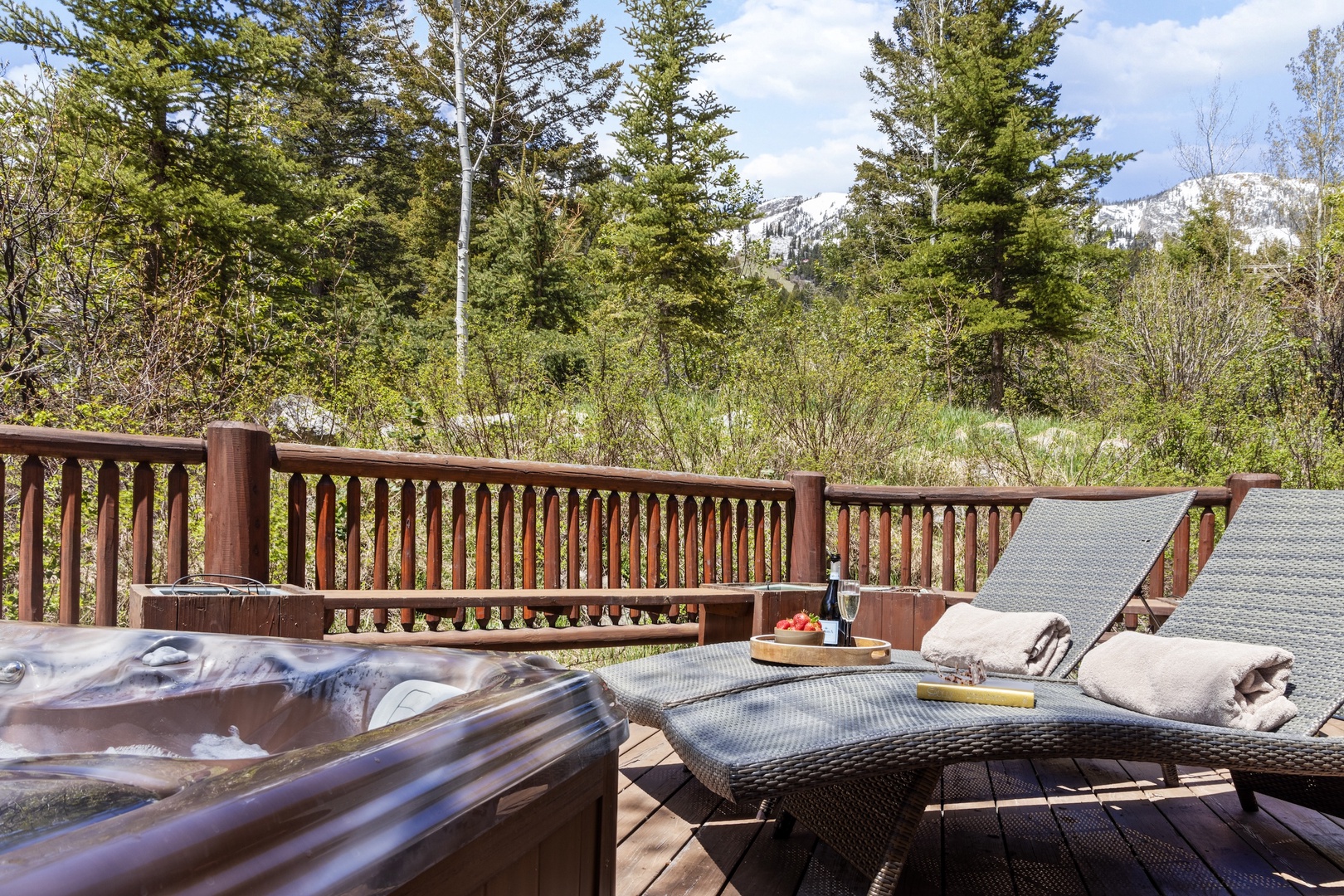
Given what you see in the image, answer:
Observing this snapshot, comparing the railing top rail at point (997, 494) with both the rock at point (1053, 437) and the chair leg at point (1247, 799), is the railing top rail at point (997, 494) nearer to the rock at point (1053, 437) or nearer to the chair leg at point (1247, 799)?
the chair leg at point (1247, 799)

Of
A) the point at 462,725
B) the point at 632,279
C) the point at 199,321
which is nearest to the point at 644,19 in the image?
the point at 632,279

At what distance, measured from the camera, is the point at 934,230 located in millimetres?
16750

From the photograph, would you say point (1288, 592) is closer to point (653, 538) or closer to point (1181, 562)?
point (1181, 562)

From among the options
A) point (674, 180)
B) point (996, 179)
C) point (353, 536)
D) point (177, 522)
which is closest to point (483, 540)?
point (353, 536)

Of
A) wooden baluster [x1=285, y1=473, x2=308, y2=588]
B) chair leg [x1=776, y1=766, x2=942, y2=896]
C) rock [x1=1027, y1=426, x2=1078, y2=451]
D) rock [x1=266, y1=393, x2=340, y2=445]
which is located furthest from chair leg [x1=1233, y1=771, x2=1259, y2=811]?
rock [x1=266, y1=393, x2=340, y2=445]

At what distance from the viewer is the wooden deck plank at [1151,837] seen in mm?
1959

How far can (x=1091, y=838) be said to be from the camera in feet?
7.27

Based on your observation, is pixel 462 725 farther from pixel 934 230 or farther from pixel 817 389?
pixel 934 230

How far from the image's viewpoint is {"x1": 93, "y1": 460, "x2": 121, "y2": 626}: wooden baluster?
2.69 m

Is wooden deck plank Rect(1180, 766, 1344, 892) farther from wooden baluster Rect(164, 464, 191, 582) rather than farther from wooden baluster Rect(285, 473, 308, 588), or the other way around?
wooden baluster Rect(164, 464, 191, 582)

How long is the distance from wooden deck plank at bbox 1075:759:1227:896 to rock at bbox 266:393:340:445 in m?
6.23

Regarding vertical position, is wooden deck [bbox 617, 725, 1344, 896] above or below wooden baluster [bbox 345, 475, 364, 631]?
below

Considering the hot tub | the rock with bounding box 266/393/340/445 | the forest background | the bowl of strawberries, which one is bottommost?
the bowl of strawberries

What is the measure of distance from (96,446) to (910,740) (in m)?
2.45
